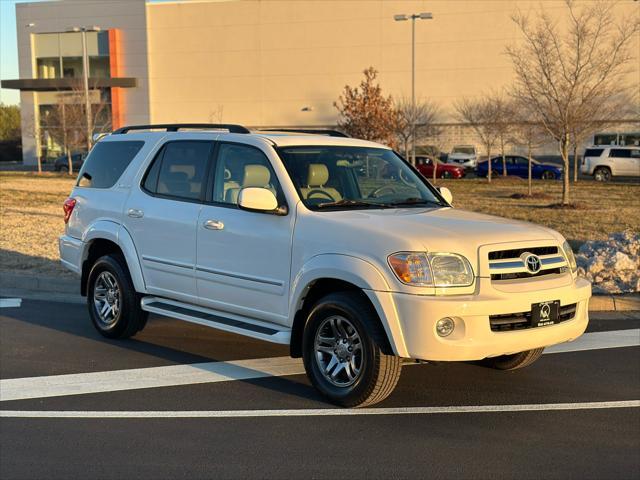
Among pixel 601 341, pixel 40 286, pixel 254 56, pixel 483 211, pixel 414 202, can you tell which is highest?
pixel 254 56

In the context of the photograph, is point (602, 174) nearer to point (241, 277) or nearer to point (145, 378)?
point (241, 277)

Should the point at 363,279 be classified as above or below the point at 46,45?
below

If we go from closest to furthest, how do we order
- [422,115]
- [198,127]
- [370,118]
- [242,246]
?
[242,246]
[198,127]
[370,118]
[422,115]

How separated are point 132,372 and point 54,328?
6.57ft

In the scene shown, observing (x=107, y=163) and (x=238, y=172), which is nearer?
(x=238, y=172)

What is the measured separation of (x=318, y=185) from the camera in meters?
5.89

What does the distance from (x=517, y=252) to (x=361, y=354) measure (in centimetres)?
128

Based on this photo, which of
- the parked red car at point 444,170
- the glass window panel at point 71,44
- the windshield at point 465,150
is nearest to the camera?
the parked red car at point 444,170

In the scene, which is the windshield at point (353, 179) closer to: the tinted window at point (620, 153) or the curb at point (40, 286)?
the curb at point (40, 286)

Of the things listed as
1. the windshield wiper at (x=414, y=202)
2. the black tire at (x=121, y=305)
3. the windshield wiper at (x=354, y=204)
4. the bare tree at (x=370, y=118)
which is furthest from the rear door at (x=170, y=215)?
the bare tree at (x=370, y=118)

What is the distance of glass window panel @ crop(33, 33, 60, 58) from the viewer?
61.0 meters

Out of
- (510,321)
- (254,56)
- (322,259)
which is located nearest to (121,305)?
(322,259)

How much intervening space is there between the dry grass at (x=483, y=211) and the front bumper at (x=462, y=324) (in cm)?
700

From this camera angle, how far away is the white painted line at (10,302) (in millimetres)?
8930
